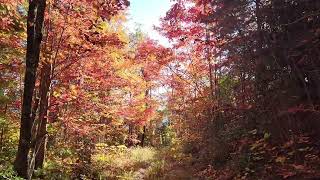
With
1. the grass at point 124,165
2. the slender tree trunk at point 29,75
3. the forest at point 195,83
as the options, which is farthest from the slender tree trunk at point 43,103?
the slender tree trunk at point 29,75

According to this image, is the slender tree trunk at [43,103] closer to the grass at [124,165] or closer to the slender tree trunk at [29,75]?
the grass at [124,165]

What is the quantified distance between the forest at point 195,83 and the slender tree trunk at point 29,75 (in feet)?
0.06

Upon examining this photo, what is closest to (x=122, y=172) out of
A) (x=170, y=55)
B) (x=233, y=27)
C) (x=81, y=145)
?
(x=81, y=145)

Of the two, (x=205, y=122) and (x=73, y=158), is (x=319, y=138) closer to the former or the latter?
(x=205, y=122)

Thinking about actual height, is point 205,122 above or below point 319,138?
above

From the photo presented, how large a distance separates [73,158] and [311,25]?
8.63 metres

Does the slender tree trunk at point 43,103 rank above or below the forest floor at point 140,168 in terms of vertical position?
above

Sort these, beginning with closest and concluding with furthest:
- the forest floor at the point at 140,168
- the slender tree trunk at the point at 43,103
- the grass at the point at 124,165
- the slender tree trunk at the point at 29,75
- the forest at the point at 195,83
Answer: the slender tree trunk at the point at 29,75
the forest at the point at 195,83
the slender tree trunk at the point at 43,103
the forest floor at the point at 140,168
the grass at the point at 124,165

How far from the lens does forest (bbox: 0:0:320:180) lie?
707 cm

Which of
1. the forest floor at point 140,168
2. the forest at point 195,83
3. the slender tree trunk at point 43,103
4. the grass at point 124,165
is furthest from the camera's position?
the grass at point 124,165

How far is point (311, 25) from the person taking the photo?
24.5 feet

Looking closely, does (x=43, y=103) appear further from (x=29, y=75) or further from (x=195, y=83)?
(x=195, y=83)

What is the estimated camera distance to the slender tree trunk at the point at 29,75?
667 cm

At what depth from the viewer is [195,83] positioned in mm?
16703
